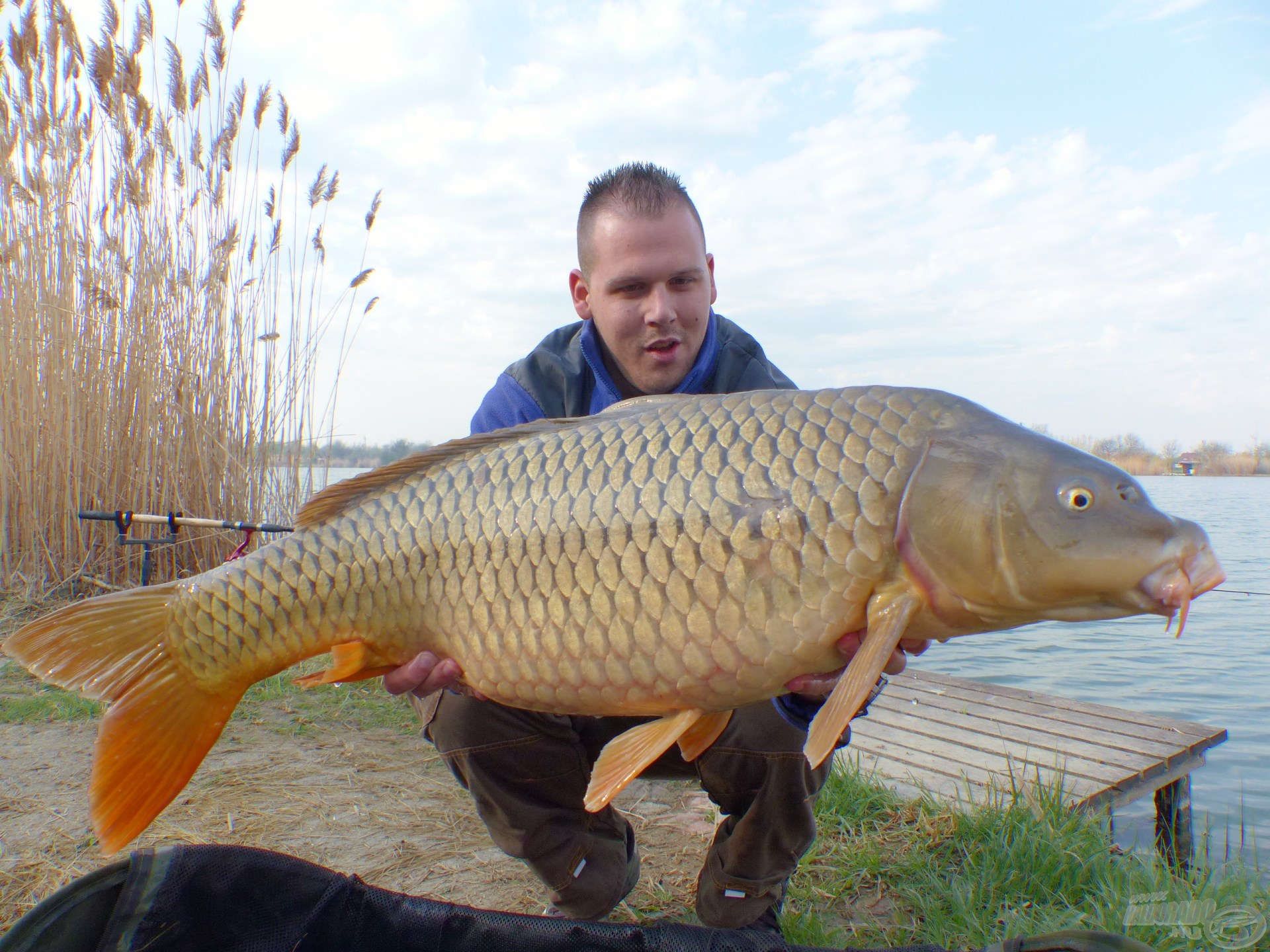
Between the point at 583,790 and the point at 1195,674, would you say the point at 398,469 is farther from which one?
the point at 1195,674

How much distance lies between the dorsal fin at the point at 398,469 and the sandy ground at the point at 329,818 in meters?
0.86

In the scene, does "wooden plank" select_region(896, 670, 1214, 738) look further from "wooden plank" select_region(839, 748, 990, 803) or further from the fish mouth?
the fish mouth

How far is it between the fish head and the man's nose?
89 centimetres

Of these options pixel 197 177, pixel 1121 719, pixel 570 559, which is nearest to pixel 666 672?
pixel 570 559

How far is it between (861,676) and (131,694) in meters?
1.06

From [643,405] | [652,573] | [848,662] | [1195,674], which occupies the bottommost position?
[1195,674]

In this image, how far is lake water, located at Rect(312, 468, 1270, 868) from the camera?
11.2 ft

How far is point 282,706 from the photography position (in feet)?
9.61

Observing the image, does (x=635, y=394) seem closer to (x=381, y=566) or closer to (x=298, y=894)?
(x=381, y=566)

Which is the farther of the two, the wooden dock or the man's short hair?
the wooden dock

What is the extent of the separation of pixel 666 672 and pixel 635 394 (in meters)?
1.05

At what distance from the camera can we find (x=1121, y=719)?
9.82ft

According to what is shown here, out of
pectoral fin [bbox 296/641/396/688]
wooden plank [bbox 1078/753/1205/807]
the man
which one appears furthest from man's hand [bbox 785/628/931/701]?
wooden plank [bbox 1078/753/1205/807]
